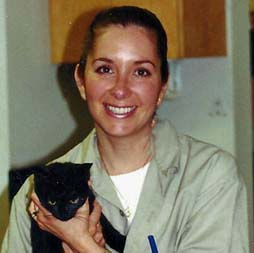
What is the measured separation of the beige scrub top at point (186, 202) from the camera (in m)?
1.17

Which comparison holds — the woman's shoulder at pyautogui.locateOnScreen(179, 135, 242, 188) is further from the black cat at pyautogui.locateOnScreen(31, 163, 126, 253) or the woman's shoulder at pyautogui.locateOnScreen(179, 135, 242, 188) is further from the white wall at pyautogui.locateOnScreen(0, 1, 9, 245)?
the white wall at pyautogui.locateOnScreen(0, 1, 9, 245)

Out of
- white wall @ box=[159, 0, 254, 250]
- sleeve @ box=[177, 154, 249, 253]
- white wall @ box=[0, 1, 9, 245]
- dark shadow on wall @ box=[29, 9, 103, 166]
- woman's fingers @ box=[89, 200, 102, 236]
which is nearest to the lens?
sleeve @ box=[177, 154, 249, 253]

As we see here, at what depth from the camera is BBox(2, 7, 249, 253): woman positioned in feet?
3.87

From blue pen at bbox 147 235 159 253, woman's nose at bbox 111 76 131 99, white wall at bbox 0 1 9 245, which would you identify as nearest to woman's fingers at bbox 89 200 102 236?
blue pen at bbox 147 235 159 253

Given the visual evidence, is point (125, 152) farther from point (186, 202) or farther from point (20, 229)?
point (20, 229)

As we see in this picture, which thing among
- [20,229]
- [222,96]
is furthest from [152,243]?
→ [222,96]

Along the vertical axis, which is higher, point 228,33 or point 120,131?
point 228,33

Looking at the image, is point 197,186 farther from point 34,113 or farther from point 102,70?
point 34,113

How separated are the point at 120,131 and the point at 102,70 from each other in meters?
0.13

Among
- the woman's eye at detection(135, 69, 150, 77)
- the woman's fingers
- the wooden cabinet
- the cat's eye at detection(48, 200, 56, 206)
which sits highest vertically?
the wooden cabinet

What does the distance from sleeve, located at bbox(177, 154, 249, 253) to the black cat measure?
16cm

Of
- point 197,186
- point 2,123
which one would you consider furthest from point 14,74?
point 197,186

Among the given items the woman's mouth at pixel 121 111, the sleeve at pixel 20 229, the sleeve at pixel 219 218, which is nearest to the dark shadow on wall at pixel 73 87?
the sleeve at pixel 20 229

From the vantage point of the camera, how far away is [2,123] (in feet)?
5.59
